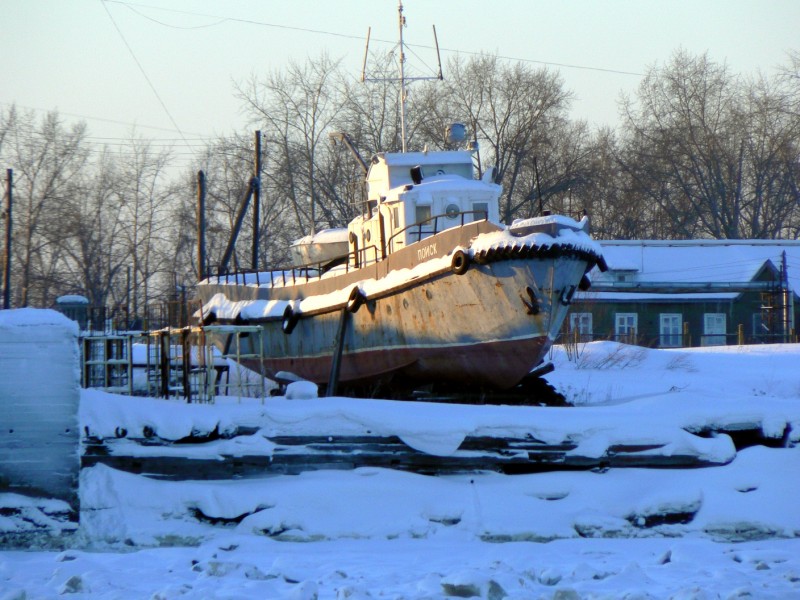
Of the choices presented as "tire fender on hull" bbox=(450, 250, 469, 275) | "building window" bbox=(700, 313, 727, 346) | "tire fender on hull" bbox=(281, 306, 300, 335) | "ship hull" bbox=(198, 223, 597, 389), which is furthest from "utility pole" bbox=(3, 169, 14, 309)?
"building window" bbox=(700, 313, 727, 346)

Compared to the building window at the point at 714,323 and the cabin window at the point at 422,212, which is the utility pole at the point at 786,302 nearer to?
the building window at the point at 714,323

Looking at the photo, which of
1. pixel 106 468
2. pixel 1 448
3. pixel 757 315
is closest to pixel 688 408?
pixel 106 468

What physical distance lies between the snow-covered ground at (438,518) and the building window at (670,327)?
30977 mm

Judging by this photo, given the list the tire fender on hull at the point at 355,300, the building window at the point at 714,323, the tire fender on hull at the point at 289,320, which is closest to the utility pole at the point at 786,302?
the building window at the point at 714,323

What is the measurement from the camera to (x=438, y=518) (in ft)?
25.8

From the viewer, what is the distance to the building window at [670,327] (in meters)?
39.7

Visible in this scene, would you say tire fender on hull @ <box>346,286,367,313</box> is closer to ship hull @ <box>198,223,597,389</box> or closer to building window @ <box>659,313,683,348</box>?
ship hull @ <box>198,223,597,389</box>

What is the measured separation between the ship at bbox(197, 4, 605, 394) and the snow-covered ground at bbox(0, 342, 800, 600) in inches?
128

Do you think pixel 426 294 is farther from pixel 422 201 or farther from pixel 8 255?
pixel 8 255

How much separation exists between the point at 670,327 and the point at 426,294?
26613 mm

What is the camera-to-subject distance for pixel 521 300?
14172 mm

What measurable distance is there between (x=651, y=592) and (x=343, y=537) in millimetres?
2532

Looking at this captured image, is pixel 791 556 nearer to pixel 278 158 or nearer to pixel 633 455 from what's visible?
pixel 633 455

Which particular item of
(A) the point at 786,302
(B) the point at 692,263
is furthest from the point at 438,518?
(B) the point at 692,263
